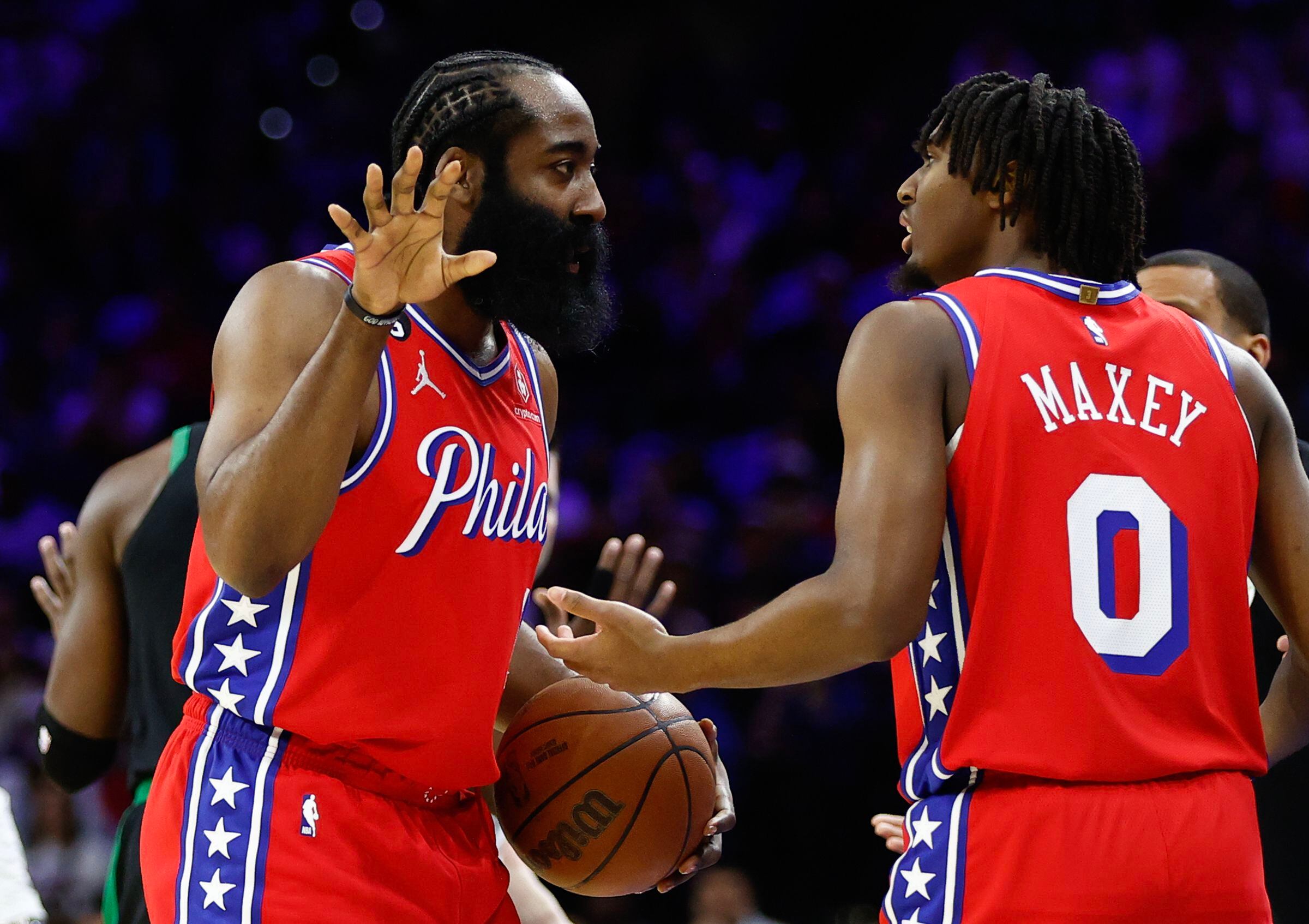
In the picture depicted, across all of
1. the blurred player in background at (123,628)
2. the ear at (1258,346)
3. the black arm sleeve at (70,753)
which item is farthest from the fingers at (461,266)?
the ear at (1258,346)

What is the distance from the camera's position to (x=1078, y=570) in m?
2.27

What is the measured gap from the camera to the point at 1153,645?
2293 millimetres

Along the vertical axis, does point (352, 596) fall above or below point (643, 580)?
above

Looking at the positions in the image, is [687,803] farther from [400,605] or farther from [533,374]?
[533,374]

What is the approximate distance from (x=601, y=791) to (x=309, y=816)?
2.04ft

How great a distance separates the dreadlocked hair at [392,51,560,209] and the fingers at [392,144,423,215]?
2.62 ft

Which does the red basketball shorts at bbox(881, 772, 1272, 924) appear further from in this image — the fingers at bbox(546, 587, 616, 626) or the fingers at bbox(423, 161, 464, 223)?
the fingers at bbox(423, 161, 464, 223)

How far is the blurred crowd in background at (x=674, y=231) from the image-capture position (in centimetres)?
694

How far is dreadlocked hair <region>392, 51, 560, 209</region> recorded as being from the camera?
2998mm

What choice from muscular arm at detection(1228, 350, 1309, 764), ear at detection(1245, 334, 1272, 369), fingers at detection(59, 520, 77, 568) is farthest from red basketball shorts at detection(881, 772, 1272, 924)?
fingers at detection(59, 520, 77, 568)

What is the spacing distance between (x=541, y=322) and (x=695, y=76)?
7865 mm

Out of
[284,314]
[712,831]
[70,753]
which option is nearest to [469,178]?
[284,314]

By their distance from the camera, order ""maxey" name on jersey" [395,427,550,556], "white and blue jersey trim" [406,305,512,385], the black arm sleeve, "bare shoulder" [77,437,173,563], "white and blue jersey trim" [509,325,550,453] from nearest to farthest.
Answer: ""maxey" name on jersey" [395,427,550,556]
"white and blue jersey trim" [406,305,512,385]
"white and blue jersey trim" [509,325,550,453]
"bare shoulder" [77,437,173,563]
the black arm sleeve

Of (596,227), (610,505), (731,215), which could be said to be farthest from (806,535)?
(596,227)
